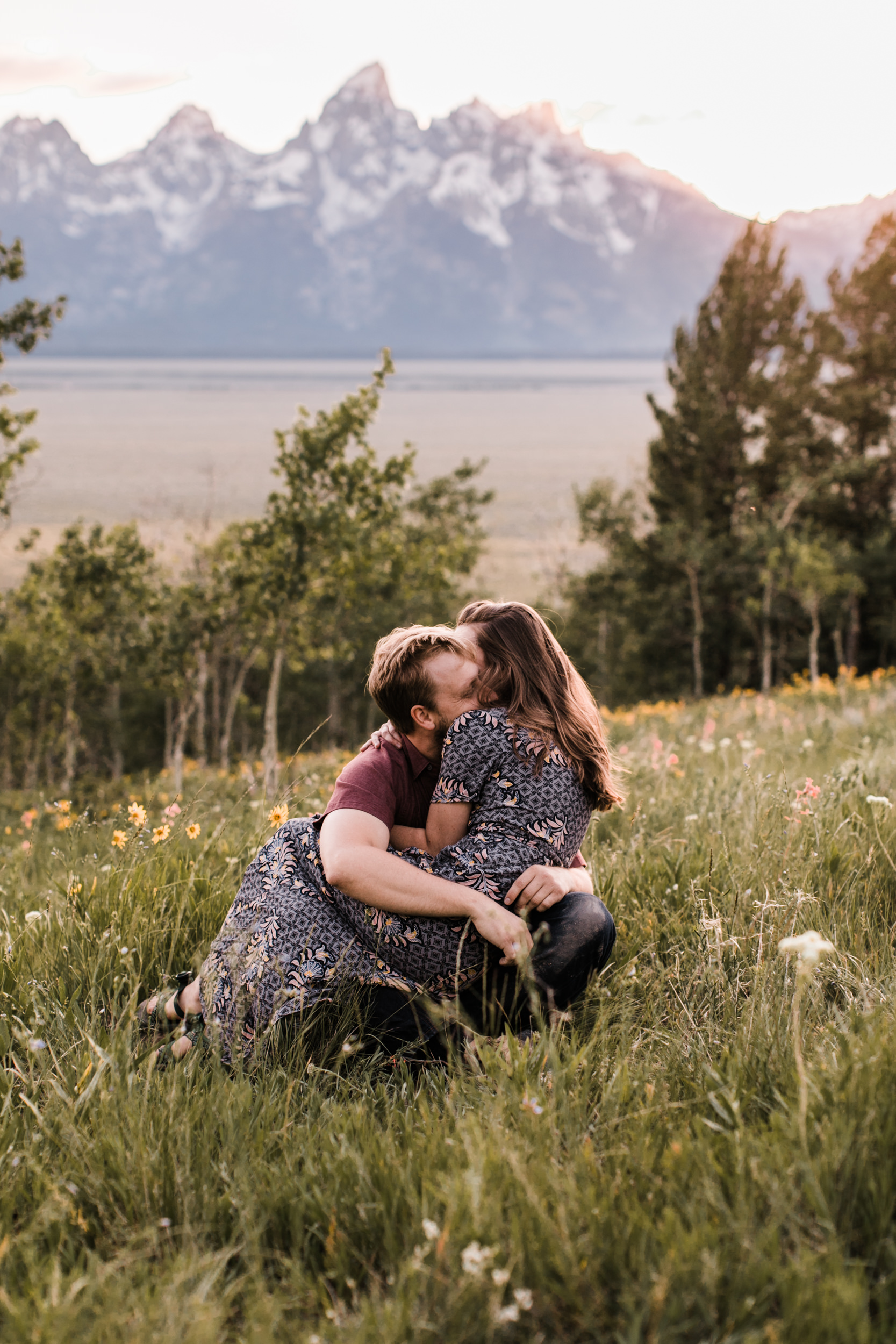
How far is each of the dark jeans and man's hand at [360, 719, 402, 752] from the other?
0.74 m

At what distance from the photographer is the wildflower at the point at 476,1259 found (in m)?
1.41

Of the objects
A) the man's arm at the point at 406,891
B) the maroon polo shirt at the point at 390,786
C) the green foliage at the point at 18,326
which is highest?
the green foliage at the point at 18,326

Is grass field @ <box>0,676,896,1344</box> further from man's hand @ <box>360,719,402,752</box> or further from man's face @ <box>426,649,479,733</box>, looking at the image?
man's face @ <box>426,649,479,733</box>

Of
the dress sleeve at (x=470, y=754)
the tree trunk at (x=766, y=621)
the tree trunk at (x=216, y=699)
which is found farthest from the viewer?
the tree trunk at (x=216, y=699)

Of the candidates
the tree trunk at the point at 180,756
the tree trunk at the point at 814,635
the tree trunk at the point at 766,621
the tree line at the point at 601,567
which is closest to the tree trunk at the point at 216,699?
the tree line at the point at 601,567

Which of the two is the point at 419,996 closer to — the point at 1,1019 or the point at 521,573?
the point at 1,1019

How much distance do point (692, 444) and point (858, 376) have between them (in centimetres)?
768

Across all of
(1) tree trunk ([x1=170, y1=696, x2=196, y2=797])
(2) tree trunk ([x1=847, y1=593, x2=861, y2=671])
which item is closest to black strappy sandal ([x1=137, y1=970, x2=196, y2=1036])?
(1) tree trunk ([x1=170, y1=696, x2=196, y2=797])

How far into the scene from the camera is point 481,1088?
210 cm

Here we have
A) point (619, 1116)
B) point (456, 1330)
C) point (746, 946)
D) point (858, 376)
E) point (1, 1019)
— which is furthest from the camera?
point (858, 376)

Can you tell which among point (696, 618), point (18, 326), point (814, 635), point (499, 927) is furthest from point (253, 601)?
point (696, 618)

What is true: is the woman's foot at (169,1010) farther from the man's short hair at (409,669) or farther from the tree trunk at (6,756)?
the tree trunk at (6,756)

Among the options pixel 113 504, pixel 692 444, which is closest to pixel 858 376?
pixel 692 444

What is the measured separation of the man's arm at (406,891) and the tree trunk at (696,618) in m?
41.0
